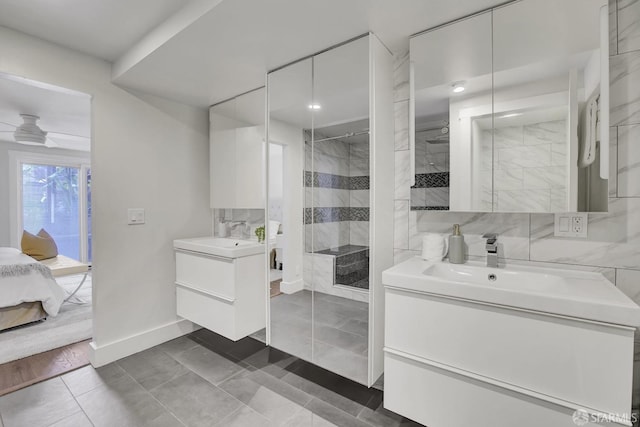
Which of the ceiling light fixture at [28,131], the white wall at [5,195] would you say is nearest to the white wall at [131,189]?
the ceiling light fixture at [28,131]

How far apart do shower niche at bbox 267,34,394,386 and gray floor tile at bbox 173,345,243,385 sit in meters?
0.44

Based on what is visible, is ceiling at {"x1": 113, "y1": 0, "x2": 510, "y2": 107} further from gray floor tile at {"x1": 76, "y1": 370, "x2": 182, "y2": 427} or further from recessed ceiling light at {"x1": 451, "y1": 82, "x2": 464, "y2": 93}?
gray floor tile at {"x1": 76, "y1": 370, "x2": 182, "y2": 427}

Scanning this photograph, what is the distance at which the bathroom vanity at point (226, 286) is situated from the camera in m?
2.21

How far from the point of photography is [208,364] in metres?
2.31

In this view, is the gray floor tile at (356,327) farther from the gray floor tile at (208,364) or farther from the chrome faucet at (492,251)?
the gray floor tile at (208,364)

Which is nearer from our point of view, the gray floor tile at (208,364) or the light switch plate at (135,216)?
the gray floor tile at (208,364)

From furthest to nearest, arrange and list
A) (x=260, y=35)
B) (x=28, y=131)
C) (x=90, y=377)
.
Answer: (x=28, y=131)
(x=90, y=377)
(x=260, y=35)

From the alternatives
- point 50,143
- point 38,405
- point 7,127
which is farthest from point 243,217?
point 50,143

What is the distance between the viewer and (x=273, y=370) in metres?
2.22

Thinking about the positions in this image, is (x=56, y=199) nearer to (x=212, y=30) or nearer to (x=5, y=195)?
(x=5, y=195)

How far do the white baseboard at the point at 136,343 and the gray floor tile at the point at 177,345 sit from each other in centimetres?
6

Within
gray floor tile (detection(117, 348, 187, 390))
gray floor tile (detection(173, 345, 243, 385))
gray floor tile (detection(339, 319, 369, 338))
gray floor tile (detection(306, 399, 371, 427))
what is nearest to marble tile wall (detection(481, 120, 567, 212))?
gray floor tile (detection(339, 319, 369, 338))

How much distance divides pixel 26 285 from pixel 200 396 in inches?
101

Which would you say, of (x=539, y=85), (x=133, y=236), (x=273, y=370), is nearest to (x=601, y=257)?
(x=539, y=85)
